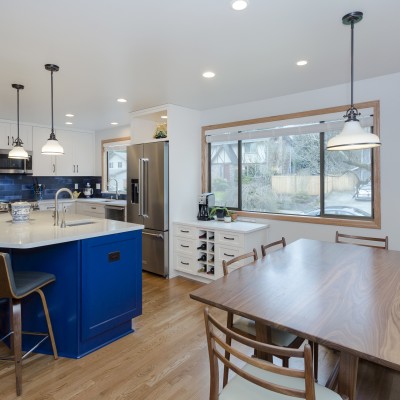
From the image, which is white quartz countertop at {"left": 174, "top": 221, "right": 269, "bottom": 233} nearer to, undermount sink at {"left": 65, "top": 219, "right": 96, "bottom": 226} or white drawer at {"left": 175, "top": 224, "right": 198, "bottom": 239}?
white drawer at {"left": 175, "top": 224, "right": 198, "bottom": 239}

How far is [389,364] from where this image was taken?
3.16 ft

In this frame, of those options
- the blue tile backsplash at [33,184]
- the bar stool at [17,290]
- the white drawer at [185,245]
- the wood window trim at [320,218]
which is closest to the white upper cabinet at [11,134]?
the blue tile backsplash at [33,184]

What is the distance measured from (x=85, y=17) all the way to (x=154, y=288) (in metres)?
3.02

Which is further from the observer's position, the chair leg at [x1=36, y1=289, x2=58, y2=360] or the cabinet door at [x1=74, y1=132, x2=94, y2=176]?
the cabinet door at [x1=74, y1=132, x2=94, y2=176]

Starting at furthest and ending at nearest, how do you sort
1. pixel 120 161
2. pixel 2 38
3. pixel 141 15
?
pixel 120 161
pixel 2 38
pixel 141 15

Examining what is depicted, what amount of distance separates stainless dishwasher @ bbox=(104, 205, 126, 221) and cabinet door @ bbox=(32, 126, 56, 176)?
1477 mm

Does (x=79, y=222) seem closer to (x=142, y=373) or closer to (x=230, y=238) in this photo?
(x=142, y=373)

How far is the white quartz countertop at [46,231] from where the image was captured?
2100 mm

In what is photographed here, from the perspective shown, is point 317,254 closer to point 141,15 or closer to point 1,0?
point 141,15

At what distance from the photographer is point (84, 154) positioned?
6.36m

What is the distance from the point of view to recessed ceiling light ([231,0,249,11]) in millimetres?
1747

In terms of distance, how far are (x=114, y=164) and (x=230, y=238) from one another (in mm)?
3625

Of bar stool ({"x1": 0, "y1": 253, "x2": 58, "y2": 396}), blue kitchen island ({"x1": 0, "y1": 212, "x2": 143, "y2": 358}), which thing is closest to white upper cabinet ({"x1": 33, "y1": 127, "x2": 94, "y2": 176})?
blue kitchen island ({"x1": 0, "y1": 212, "x2": 143, "y2": 358})

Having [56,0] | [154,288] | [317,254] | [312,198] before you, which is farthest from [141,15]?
[154,288]
